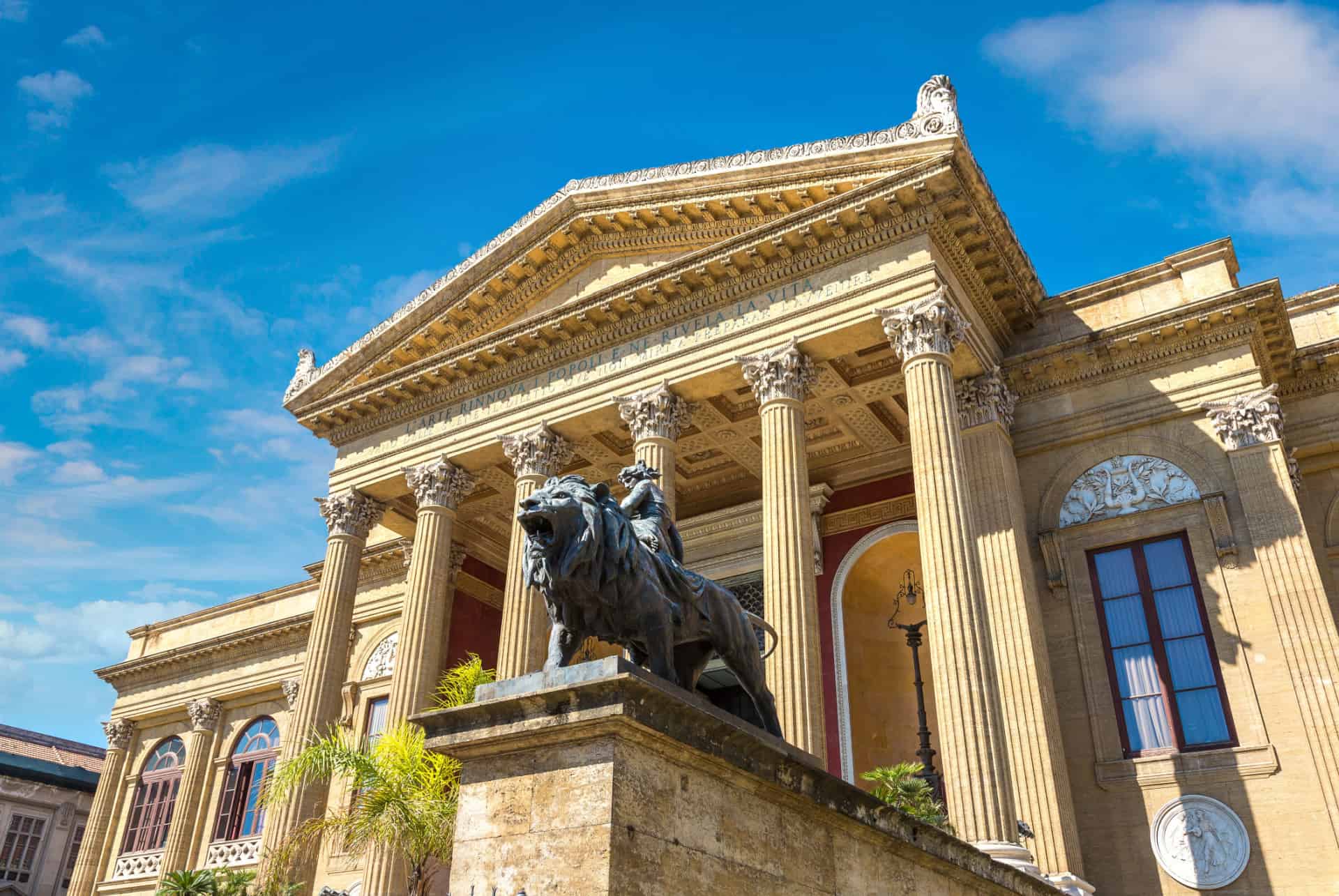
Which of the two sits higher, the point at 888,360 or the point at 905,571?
the point at 888,360

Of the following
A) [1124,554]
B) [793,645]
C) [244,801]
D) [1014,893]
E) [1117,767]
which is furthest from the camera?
[244,801]

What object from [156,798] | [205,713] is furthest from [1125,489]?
[156,798]

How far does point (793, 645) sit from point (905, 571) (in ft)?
28.0

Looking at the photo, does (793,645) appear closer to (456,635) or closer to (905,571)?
(905,571)

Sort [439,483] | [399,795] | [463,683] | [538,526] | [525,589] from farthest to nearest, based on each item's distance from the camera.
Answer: [439,483]
[525,589]
[463,683]
[399,795]
[538,526]

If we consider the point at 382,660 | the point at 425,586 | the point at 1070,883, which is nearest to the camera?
the point at 1070,883

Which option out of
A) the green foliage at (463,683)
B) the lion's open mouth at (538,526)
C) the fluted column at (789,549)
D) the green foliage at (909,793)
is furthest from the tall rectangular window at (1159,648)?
the lion's open mouth at (538,526)

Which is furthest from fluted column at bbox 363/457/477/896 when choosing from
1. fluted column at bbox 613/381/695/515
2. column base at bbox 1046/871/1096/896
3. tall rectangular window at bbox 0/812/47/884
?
tall rectangular window at bbox 0/812/47/884

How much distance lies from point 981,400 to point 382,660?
18116 millimetres

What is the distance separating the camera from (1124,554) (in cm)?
1920

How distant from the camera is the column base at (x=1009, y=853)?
13.8m

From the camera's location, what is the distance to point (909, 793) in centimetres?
1484

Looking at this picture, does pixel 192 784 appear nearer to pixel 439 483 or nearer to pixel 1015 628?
pixel 439 483

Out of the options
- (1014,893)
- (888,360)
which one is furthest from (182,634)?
(1014,893)
